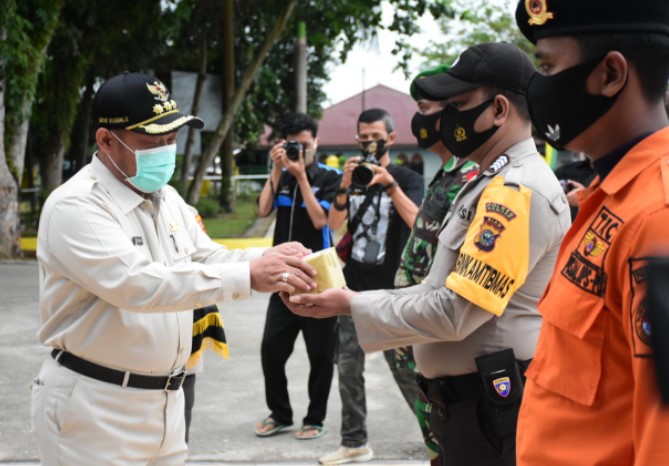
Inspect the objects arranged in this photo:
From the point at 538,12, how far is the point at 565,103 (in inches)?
8.4

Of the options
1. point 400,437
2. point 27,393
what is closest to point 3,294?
point 27,393

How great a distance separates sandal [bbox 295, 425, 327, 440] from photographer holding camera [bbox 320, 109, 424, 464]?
424mm

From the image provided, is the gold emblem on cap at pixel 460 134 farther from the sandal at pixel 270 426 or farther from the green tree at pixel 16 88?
the green tree at pixel 16 88

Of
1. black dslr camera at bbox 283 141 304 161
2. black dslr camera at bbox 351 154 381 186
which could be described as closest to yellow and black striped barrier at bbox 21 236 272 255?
black dslr camera at bbox 283 141 304 161

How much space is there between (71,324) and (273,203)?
335cm

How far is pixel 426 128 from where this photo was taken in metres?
3.99

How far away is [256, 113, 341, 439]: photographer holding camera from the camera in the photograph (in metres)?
6.01

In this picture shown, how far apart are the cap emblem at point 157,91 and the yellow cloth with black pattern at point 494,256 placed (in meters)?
1.35

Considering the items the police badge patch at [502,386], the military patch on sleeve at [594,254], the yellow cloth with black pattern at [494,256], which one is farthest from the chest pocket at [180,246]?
the military patch on sleeve at [594,254]

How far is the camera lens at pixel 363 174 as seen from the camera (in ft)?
17.4

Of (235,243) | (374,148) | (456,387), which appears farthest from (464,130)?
(235,243)

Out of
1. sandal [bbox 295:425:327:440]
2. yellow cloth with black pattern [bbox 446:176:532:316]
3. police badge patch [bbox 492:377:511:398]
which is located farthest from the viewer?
sandal [bbox 295:425:327:440]

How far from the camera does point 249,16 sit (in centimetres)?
2239

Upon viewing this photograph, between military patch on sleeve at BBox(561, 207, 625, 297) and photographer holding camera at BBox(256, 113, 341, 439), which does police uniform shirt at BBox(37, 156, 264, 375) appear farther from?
photographer holding camera at BBox(256, 113, 341, 439)
